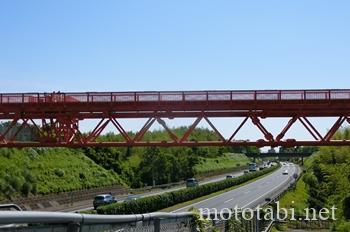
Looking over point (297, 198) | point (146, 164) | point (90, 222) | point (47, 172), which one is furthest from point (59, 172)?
point (90, 222)

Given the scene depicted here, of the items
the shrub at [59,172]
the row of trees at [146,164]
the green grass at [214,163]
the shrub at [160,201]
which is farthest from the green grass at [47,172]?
the green grass at [214,163]

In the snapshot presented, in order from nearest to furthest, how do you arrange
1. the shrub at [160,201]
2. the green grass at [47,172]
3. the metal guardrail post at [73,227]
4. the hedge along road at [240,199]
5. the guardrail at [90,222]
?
the guardrail at [90,222], the metal guardrail post at [73,227], the shrub at [160,201], the green grass at [47,172], the hedge along road at [240,199]

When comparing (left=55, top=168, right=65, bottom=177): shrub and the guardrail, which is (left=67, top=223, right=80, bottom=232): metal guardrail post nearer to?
the guardrail

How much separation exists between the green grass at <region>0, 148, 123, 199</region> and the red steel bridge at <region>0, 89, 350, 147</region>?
18.1 meters

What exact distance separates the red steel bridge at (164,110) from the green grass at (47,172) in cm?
1813

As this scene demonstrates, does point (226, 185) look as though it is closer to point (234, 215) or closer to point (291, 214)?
point (291, 214)

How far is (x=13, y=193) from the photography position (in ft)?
168

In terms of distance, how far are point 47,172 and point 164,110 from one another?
3286 centimetres

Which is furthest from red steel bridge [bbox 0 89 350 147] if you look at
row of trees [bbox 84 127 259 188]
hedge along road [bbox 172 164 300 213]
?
row of trees [bbox 84 127 259 188]

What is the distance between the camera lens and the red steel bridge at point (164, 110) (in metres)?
31.2

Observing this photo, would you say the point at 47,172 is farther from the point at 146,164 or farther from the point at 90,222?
the point at 90,222

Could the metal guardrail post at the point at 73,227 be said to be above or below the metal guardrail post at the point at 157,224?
above

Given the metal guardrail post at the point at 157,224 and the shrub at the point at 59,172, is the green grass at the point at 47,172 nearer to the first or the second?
the shrub at the point at 59,172

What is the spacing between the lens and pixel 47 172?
62.2 metres
